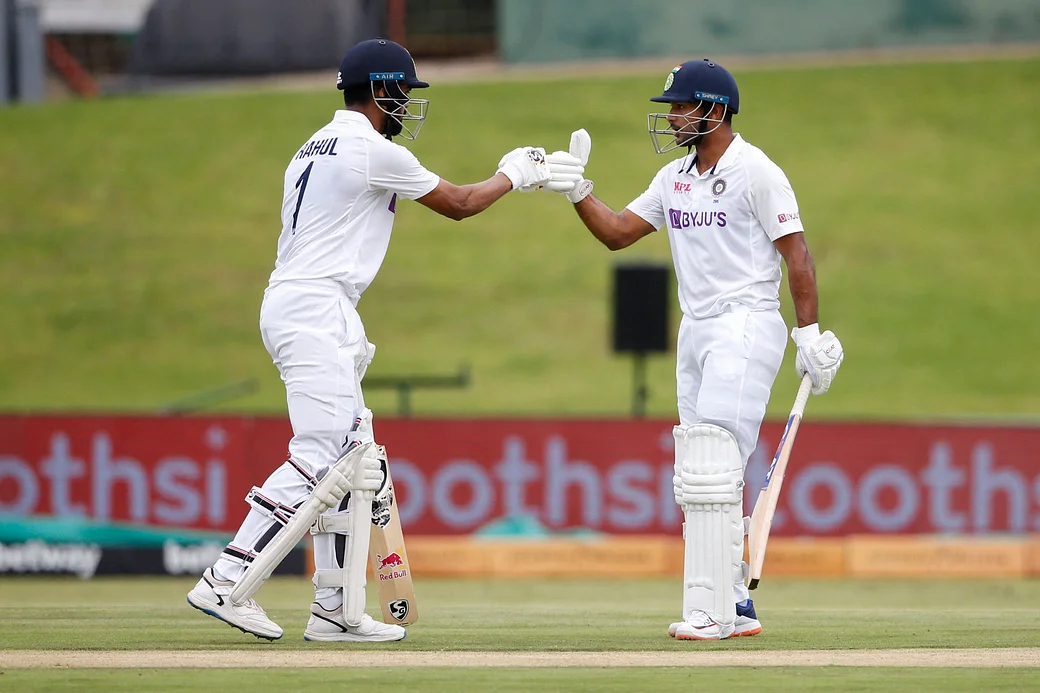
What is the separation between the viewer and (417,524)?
12.4 m

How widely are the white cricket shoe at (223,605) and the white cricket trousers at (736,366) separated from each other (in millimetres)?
1747

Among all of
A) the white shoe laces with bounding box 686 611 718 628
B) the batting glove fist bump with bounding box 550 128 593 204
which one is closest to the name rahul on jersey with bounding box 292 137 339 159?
the batting glove fist bump with bounding box 550 128 593 204

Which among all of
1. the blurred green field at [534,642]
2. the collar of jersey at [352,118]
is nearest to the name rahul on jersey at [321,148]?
the collar of jersey at [352,118]

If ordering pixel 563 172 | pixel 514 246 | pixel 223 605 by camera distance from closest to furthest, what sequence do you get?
pixel 223 605, pixel 563 172, pixel 514 246

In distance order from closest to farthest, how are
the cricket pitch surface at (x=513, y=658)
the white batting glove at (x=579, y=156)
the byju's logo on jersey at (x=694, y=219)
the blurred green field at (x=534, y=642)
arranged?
the blurred green field at (x=534, y=642)
the cricket pitch surface at (x=513, y=658)
the byju's logo on jersey at (x=694, y=219)
the white batting glove at (x=579, y=156)

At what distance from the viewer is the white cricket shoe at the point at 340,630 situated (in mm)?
5645

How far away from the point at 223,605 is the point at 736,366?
6.73 ft

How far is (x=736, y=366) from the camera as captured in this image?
5738 mm

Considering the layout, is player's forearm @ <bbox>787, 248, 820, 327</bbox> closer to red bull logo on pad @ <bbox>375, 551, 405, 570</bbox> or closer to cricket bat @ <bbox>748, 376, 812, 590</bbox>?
cricket bat @ <bbox>748, 376, 812, 590</bbox>

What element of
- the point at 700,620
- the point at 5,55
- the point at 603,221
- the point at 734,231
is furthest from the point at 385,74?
the point at 5,55

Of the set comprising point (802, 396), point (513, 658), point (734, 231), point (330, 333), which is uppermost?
point (734, 231)

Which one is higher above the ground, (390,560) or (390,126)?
(390,126)

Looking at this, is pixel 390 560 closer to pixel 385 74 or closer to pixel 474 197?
pixel 474 197

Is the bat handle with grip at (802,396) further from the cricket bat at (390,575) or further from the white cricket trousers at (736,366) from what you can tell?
the cricket bat at (390,575)
